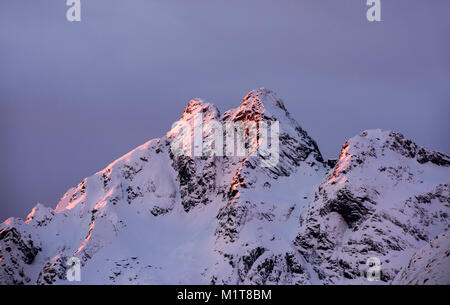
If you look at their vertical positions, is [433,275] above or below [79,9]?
below

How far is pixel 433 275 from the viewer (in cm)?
12550
